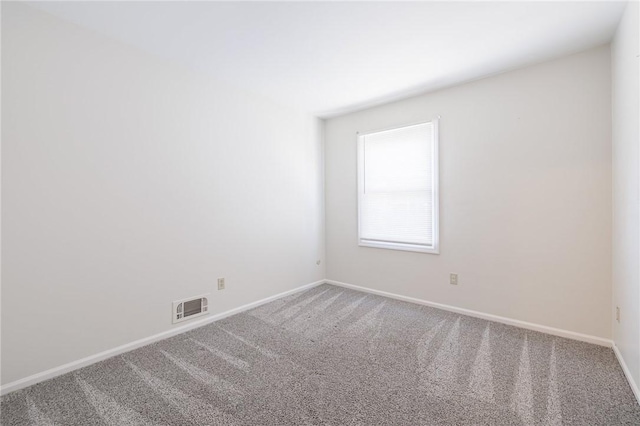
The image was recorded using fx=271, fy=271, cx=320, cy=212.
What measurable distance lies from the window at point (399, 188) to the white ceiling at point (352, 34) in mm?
738

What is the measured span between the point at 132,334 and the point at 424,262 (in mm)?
2952

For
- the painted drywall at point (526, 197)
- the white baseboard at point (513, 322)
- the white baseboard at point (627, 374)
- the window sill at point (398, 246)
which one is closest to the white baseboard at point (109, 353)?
the window sill at point (398, 246)

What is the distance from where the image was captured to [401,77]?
9.12 feet

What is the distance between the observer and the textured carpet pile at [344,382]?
1.50m

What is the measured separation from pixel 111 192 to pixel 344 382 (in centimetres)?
222

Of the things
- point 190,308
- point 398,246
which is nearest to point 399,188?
point 398,246

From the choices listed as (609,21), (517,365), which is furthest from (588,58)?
(517,365)

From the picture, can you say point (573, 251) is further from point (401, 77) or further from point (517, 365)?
point (401, 77)

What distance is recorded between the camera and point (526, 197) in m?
2.54

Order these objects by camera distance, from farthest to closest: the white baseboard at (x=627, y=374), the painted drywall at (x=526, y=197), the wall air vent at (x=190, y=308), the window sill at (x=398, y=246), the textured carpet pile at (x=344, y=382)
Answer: the window sill at (x=398, y=246) < the wall air vent at (x=190, y=308) < the painted drywall at (x=526, y=197) < the white baseboard at (x=627, y=374) < the textured carpet pile at (x=344, y=382)

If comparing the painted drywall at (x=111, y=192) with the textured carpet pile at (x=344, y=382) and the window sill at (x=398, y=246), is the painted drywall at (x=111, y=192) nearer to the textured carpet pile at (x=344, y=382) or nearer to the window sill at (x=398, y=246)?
the textured carpet pile at (x=344, y=382)

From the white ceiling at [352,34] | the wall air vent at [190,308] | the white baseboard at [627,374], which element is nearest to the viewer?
the white baseboard at [627,374]

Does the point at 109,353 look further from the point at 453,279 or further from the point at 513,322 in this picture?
the point at 513,322

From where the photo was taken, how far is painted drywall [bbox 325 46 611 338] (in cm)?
225
